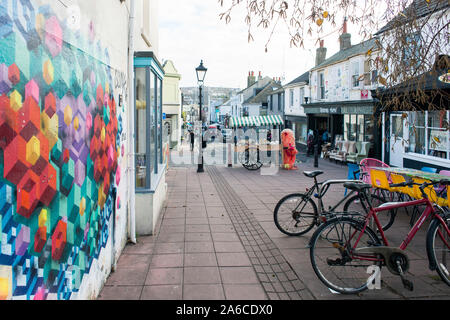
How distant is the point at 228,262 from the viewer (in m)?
5.17

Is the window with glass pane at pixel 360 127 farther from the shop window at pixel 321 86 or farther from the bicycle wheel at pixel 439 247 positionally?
the bicycle wheel at pixel 439 247

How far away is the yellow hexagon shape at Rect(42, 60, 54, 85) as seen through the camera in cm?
247

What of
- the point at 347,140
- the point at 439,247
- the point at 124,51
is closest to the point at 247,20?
the point at 124,51

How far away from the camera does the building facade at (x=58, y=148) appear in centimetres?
205

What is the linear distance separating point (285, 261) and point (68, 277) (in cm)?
306

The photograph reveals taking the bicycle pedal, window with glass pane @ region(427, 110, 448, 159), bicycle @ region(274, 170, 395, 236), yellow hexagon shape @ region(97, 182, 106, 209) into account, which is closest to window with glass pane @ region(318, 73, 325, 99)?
window with glass pane @ region(427, 110, 448, 159)

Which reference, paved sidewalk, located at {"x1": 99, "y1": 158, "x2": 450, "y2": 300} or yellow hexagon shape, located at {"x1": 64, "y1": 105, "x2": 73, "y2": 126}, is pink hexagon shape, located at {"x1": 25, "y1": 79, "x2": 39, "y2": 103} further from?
paved sidewalk, located at {"x1": 99, "y1": 158, "x2": 450, "y2": 300}

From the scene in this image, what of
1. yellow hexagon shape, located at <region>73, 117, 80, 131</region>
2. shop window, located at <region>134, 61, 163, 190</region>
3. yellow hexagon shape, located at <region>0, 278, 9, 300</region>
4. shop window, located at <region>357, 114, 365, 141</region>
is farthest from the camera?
shop window, located at <region>357, 114, 365, 141</region>

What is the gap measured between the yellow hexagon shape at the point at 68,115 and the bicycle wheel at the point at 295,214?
4.06m

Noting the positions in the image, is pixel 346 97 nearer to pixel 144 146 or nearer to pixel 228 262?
pixel 144 146

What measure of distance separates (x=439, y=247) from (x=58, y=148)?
3.96m

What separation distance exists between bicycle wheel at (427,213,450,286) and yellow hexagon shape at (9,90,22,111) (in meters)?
4.02

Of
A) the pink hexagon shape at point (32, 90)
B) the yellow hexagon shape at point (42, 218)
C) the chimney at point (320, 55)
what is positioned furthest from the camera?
the chimney at point (320, 55)

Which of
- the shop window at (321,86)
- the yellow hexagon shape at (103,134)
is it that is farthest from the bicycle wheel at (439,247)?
the shop window at (321,86)
